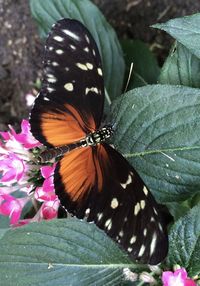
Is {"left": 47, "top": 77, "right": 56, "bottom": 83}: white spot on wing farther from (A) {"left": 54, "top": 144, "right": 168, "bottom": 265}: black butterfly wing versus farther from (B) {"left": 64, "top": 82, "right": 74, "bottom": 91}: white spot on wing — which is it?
(A) {"left": 54, "top": 144, "right": 168, "bottom": 265}: black butterfly wing

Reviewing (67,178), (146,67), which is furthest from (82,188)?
(146,67)

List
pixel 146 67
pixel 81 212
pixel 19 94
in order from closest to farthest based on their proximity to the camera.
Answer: pixel 81 212
pixel 146 67
pixel 19 94

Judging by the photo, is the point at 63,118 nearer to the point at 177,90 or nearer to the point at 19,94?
the point at 177,90

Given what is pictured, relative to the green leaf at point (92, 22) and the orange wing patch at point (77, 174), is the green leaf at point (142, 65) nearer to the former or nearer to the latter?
the green leaf at point (92, 22)

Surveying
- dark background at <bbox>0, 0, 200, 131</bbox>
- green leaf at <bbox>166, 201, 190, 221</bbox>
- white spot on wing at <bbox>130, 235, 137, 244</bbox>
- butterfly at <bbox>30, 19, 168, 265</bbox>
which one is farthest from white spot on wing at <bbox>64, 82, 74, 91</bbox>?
dark background at <bbox>0, 0, 200, 131</bbox>

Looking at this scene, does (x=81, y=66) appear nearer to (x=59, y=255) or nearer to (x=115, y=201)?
(x=115, y=201)

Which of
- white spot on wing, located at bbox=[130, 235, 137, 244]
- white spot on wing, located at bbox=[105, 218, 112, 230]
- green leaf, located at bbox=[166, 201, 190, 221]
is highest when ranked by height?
white spot on wing, located at bbox=[105, 218, 112, 230]

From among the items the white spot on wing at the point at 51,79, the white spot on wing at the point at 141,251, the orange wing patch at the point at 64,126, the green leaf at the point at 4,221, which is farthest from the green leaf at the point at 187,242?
the green leaf at the point at 4,221
